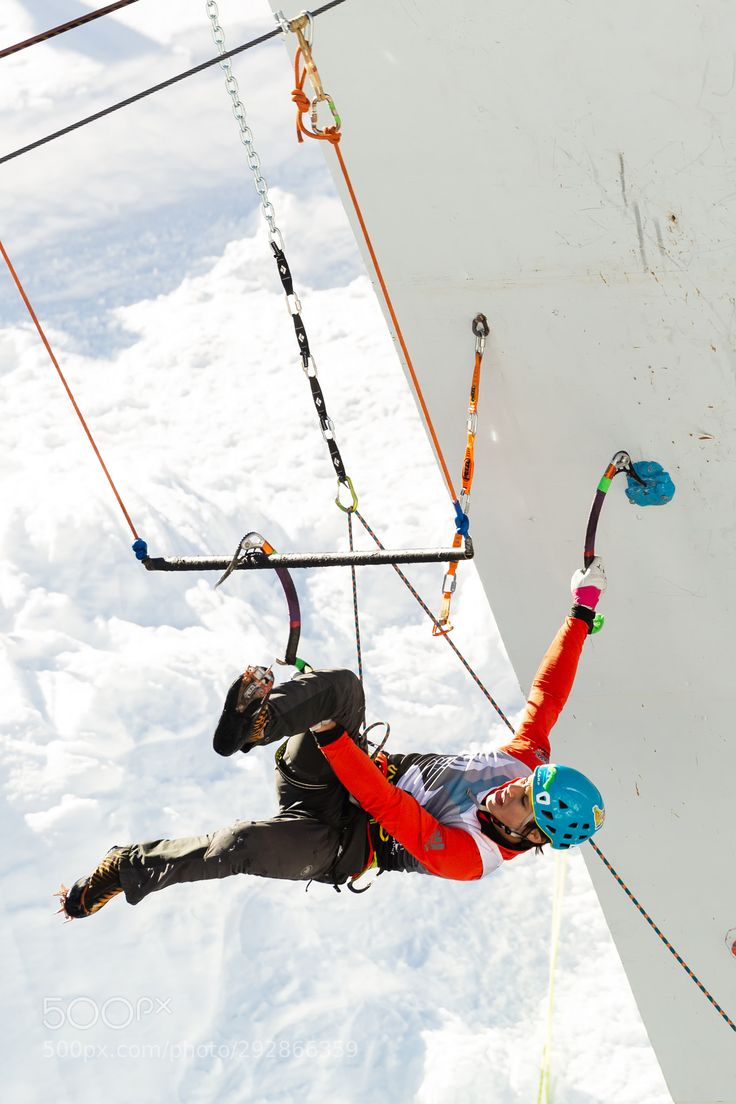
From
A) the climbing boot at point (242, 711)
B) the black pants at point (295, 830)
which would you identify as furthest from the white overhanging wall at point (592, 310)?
the climbing boot at point (242, 711)

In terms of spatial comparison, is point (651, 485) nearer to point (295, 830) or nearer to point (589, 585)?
point (589, 585)

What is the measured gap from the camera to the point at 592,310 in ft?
9.22

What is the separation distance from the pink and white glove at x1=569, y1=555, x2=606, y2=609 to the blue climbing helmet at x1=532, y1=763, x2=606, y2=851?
568 mm

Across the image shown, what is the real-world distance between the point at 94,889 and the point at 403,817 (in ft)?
2.53

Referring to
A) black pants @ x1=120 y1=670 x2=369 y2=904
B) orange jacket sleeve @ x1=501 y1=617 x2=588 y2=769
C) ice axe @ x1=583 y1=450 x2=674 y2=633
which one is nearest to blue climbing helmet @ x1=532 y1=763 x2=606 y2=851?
orange jacket sleeve @ x1=501 y1=617 x2=588 y2=769

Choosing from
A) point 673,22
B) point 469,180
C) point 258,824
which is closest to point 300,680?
A: point 258,824

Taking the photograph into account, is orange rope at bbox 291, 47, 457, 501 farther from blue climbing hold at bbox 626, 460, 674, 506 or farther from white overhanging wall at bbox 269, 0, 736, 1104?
blue climbing hold at bbox 626, 460, 674, 506

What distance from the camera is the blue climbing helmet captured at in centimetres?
242

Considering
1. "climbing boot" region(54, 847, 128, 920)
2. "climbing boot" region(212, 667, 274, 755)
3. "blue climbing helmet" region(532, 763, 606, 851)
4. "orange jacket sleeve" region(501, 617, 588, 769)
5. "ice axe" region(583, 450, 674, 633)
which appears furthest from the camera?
"ice axe" region(583, 450, 674, 633)

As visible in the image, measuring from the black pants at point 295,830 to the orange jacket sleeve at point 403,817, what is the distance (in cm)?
10

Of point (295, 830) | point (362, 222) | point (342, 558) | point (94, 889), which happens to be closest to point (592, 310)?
point (362, 222)

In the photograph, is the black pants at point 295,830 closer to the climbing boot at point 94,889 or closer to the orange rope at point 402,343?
the climbing boot at point 94,889

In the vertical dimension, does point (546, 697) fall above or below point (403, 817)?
above

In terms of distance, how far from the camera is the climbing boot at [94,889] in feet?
8.64
